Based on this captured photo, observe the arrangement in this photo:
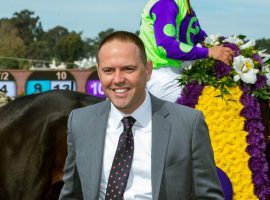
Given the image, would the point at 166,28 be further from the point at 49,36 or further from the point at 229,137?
the point at 49,36

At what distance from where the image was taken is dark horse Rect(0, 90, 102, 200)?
14.2ft

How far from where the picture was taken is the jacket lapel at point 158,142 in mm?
2047

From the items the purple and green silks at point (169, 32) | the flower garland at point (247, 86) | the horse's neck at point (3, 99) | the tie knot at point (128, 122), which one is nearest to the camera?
the tie knot at point (128, 122)

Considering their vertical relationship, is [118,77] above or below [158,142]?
above

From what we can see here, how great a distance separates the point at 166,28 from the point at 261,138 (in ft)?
3.48

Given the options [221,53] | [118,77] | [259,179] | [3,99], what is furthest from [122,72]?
[3,99]

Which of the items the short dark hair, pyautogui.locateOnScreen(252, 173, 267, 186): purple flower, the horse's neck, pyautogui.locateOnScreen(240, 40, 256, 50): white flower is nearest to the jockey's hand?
pyautogui.locateOnScreen(240, 40, 256, 50): white flower

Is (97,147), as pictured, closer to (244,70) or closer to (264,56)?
(244,70)

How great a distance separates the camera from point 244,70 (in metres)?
3.69

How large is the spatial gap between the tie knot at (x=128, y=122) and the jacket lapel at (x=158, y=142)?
0.09m

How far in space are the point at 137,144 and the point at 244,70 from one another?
178 cm

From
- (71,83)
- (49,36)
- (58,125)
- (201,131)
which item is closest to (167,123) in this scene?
(201,131)

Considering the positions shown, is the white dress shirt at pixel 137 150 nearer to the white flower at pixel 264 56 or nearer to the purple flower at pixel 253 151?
the purple flower at pixel 253 151

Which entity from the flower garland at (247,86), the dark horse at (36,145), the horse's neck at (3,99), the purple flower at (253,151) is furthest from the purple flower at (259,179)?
the horse's neck at (3,99)
